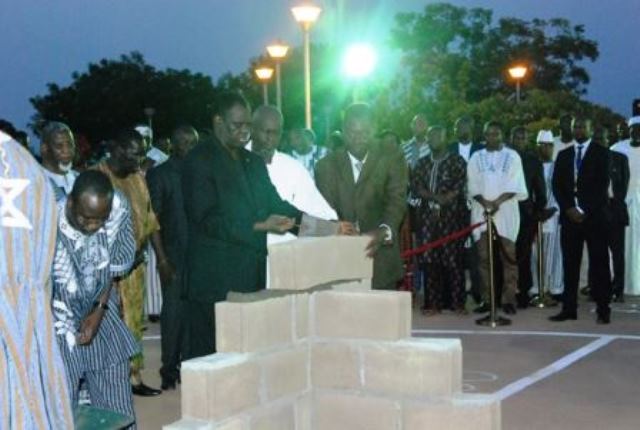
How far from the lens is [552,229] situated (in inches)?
550

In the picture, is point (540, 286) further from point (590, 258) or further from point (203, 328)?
point (203, 328)

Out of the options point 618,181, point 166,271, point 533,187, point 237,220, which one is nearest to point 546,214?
point 533,187

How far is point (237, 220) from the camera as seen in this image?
648cm

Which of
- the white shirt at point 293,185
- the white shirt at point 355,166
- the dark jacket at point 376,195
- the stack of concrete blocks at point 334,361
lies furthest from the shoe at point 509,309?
the stack of concrete blocks at point 334,361

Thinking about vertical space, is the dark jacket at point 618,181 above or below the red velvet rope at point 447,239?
above

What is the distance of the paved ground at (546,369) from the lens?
302 inches

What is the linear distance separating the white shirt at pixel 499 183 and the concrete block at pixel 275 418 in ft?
23.7

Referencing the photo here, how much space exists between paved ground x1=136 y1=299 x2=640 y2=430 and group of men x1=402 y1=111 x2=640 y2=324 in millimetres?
459

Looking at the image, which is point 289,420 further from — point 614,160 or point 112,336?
point 614,160

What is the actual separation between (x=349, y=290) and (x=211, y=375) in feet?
3.64

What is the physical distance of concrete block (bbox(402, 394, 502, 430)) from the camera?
552 centimetres

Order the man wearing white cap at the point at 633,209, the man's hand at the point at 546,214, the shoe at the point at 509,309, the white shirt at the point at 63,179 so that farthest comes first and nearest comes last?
1. the man wearing white cap at the point at 633,209
2. the man's hand at the point at 546,214
3. the shoe at the point at 509,309
4. the white shirt at the point at 63,179

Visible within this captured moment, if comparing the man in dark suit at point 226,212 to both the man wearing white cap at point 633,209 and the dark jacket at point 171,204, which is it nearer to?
the dark jacket at point 171,204

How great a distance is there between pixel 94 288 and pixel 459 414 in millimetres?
1885
